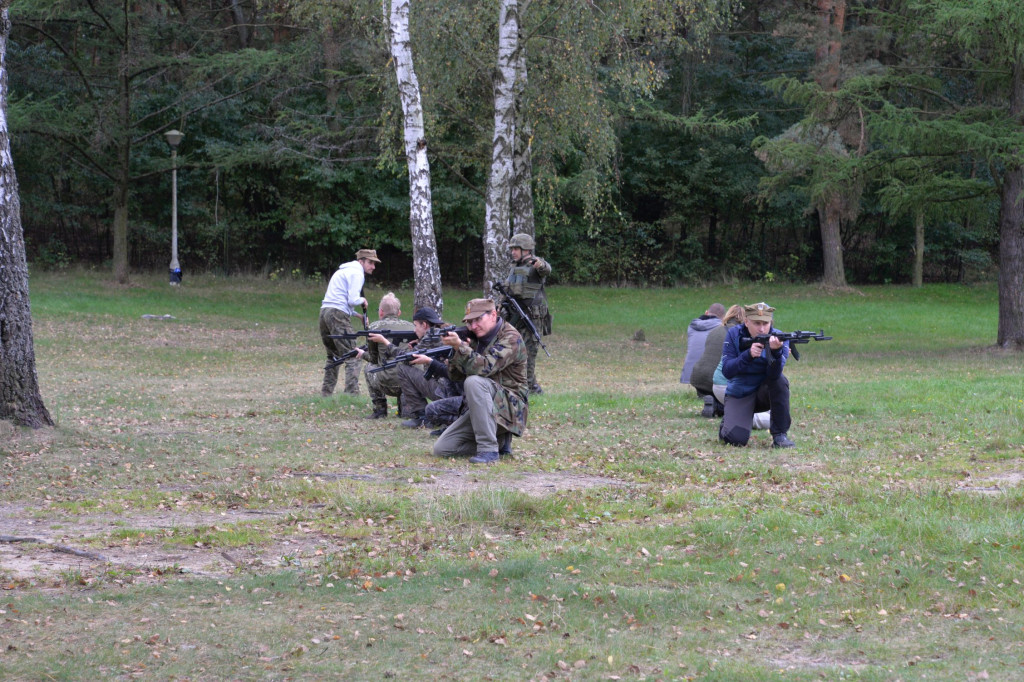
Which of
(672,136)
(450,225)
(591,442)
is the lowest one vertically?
(591,442)

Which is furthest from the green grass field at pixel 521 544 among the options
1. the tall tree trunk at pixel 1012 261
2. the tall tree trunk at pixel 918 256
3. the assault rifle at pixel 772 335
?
the tall tree trunk at pixel 918 256

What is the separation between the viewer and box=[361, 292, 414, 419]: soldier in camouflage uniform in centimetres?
1138

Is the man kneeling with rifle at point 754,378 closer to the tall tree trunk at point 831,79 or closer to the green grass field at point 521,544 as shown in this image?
the green grass field at point 521,544

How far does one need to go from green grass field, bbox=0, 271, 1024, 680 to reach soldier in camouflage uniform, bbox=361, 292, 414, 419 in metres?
0.26

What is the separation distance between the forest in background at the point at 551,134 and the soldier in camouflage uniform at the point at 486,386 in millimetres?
11259

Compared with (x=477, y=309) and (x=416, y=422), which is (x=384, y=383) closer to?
(x=416, y=422)

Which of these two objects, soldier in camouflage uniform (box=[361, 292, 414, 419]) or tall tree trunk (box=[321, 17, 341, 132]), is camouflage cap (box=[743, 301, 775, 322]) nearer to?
soldier in camouflage uniform (box=[361, 292, 414, 419])

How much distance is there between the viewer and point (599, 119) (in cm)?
2088

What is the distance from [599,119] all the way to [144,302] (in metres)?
12.8

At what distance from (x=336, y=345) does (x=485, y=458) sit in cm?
467

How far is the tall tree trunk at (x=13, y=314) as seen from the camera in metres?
9.28

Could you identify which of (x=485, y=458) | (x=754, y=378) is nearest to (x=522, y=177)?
(x=754, y=378)

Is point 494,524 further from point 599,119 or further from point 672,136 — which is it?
point 672,136

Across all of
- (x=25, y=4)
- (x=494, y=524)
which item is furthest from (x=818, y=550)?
(x=25, y=4)
